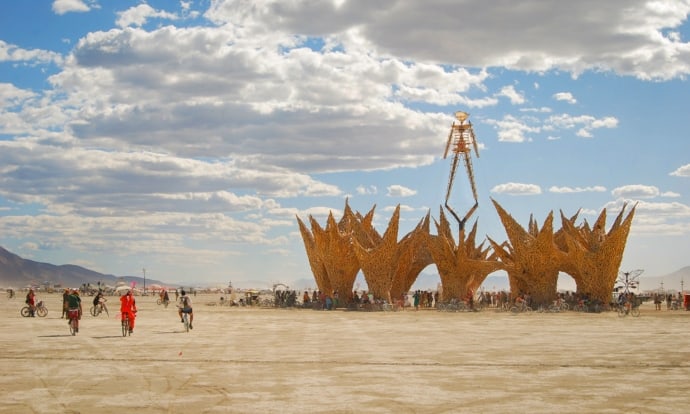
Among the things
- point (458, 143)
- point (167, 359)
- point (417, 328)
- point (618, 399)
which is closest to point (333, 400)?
point (618, 399)

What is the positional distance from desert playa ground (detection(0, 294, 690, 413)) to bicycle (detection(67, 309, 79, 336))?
1.09 feet

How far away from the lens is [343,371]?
12961 millimetres

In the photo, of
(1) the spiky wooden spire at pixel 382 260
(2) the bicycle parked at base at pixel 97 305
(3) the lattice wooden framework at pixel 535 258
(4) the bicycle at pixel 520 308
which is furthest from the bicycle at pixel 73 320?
(3) the lattice wooden framework at pixel 535 258

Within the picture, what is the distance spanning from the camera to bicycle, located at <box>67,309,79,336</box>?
19859mm

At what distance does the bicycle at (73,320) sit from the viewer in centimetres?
1986

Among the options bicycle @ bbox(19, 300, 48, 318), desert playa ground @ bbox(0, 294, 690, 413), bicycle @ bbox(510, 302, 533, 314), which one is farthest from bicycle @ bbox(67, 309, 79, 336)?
bicycle @ bbox(510, 302, 533, 314)

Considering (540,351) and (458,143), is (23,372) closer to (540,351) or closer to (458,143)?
(540,351)

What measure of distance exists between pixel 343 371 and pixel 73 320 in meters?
10.0

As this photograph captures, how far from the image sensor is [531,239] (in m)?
38.2

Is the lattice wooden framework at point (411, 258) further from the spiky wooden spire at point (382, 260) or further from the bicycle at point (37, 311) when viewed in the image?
the bicycle at point (37, 311)

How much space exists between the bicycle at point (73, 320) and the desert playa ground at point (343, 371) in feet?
1.09

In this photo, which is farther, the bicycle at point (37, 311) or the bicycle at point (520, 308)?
the bicycle at point (520, 308)

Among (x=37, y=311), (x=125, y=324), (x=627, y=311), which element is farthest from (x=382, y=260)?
(x=125, y=324)

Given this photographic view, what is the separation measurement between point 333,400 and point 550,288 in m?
30.3
